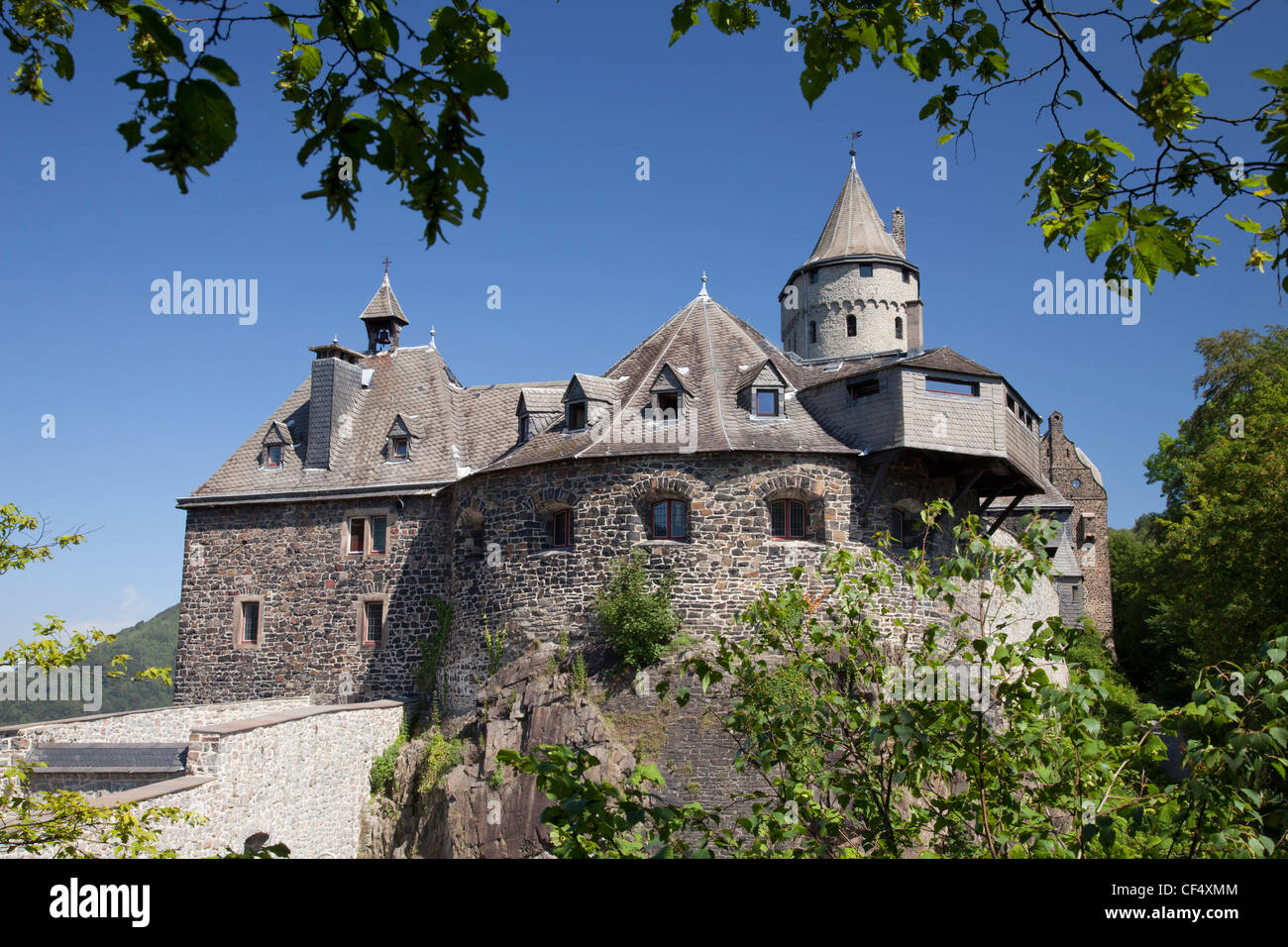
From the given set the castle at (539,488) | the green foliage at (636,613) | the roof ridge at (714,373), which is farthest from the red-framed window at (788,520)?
the green foliage at (636,613)

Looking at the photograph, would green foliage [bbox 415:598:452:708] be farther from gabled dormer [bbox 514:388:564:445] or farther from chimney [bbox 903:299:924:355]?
chimney [bbox 903:299:924:355]

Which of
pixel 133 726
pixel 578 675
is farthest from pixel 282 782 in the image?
pixel 578 675

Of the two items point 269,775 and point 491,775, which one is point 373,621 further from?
point 269,775

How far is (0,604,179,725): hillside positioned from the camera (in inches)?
3206

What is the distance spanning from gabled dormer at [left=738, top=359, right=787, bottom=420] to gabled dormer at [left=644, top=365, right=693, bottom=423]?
124cm

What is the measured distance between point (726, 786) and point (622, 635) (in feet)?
11.5

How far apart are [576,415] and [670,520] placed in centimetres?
356

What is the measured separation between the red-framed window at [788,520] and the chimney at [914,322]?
13260mm

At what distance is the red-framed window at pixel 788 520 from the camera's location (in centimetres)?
2030

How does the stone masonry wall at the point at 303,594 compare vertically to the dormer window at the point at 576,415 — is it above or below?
below

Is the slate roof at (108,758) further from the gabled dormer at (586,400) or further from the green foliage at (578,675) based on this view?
the gabled dormer at (586,400)

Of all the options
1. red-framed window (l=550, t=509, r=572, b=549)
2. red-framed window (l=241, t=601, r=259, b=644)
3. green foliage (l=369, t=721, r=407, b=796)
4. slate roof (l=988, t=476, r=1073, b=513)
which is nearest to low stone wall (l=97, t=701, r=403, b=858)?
green foliage (l=369, t=721, r=407, b=796)

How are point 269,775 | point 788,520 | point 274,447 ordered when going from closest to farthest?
point 269,775
point 788,520
point 274,447

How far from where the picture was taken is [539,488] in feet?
70.5
